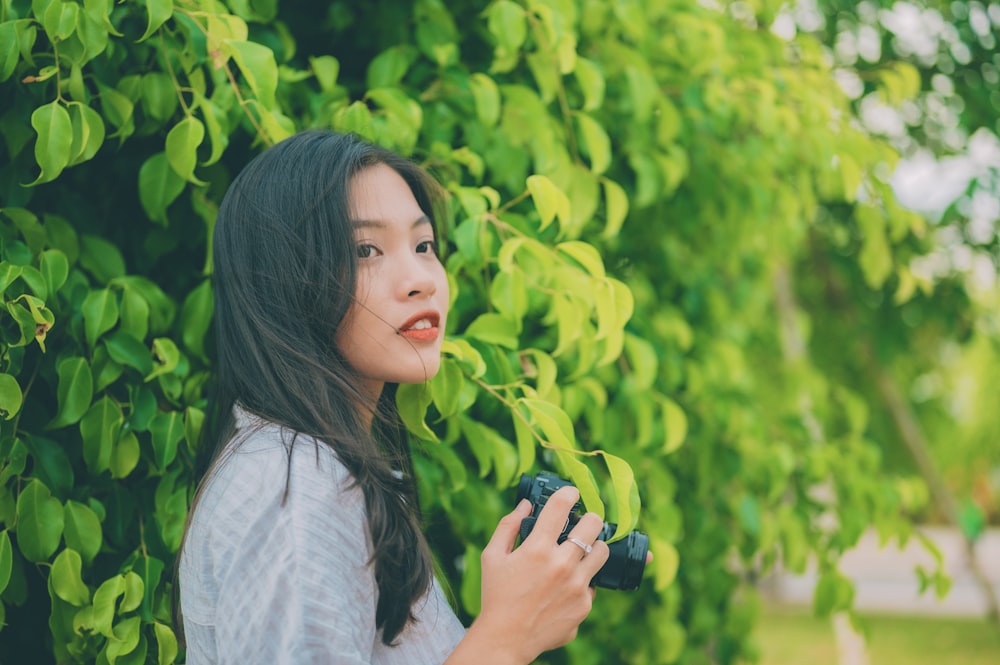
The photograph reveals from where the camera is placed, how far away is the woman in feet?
3.52

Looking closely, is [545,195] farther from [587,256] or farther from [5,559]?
[5,559]

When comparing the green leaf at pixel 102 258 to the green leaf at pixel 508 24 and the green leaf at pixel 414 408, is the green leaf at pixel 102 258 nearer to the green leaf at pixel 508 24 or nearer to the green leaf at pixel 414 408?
the green leaf at pixel 414 408

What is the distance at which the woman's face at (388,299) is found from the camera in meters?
1.31

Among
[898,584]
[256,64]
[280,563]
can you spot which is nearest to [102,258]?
[256,64]

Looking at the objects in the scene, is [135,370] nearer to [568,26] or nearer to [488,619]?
[488,619]

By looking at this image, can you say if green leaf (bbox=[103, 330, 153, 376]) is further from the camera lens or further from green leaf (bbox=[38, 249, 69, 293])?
the camera lens

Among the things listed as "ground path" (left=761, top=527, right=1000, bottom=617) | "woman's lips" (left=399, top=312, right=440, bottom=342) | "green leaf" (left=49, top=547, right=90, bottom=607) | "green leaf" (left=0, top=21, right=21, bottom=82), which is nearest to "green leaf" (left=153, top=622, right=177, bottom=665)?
"green leaf" (left=49, top=547, right=90, bottom=607)

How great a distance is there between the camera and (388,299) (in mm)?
1318

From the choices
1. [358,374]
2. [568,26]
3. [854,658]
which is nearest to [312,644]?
[358,374]

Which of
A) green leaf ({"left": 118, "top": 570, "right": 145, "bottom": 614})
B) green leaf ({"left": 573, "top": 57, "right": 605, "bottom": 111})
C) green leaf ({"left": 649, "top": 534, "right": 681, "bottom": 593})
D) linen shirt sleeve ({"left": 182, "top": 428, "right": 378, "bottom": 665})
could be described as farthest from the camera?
green leaf ({"left": 649, "top": 534, "right": 681, "bottom": 593})

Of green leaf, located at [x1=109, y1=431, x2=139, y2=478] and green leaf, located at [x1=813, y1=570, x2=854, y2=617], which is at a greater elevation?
green leaf, located at [x1=109, y1=431, x2=139, y2=478]

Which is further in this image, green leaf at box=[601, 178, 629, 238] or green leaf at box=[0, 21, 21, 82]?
green leaf at box=[601, 178, 629, 238]

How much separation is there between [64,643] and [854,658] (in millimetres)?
4453

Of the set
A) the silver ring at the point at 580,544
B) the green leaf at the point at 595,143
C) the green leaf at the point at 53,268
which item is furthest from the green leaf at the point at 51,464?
the green leaf at the point at 595,143
